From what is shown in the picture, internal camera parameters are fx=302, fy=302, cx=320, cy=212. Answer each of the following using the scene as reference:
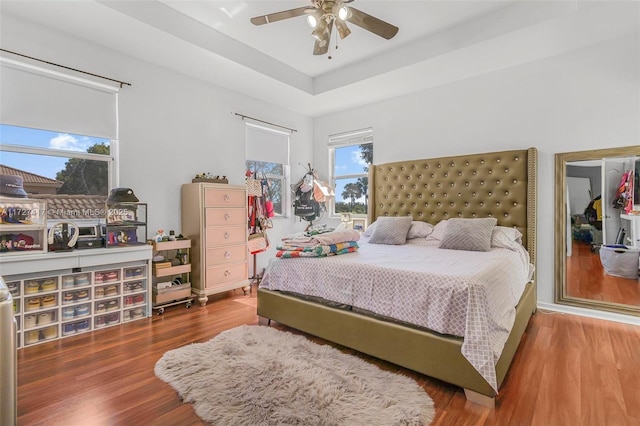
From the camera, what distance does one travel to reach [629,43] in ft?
9.05

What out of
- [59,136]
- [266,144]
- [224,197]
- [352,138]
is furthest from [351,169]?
[59,136]

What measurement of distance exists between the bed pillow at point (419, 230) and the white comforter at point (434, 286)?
2.28 feet

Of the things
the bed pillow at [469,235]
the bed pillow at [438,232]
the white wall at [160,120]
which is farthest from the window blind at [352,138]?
the bed pillow at [469,235]

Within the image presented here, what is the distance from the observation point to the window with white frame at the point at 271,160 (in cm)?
434

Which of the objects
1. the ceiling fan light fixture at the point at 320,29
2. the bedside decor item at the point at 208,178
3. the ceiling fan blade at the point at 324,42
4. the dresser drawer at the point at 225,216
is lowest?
the dresser drawer at the point at 225,216

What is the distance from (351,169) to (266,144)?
4.58 feet

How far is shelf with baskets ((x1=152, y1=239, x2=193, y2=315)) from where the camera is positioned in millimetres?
3082

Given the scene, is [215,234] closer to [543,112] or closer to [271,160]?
[271,160]

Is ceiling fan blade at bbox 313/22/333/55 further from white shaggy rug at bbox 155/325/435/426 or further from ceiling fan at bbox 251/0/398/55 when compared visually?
Answer: white shaggy rug at bbox 155/325/435/426

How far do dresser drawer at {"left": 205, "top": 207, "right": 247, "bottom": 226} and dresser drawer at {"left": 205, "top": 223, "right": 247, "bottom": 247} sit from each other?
60mm

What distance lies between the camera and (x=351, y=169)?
4.88 meters

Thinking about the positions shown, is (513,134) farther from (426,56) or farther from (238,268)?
(238,268)

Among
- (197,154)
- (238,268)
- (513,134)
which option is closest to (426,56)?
(513,134)

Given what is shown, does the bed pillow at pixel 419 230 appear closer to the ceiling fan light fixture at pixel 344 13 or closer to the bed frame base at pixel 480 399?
the bed frame base at pixel 480 399
